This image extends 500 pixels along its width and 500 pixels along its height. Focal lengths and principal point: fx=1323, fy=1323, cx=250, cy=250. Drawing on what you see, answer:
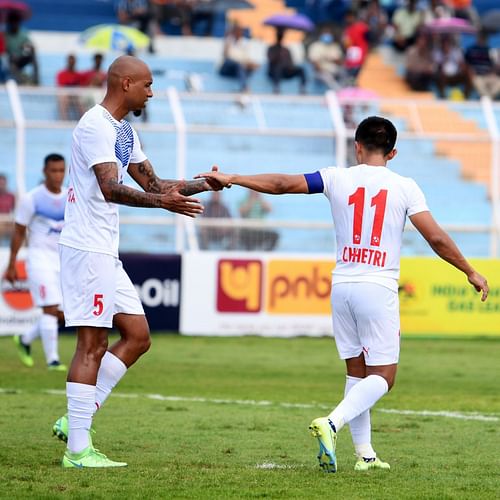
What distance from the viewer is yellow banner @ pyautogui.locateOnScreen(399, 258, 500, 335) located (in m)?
20.4

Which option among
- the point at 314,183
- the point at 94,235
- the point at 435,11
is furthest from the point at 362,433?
the point at 435,11

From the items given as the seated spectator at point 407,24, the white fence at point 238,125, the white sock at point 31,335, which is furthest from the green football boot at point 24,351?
the seated spectator at point 407,24

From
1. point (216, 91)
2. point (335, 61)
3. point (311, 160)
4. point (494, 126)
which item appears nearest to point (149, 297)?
point (311, 160)

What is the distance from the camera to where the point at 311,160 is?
21.3m

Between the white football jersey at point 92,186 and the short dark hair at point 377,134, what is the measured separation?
1.46 m

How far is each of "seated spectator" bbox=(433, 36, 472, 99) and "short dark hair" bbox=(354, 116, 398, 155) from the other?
69.6ft

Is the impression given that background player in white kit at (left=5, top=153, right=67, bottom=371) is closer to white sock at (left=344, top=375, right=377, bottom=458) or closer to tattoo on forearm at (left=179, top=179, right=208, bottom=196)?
tattoo on forearm at (left=179, top=179, right=208, bottom=196)

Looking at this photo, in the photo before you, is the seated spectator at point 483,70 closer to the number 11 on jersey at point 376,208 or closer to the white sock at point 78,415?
the number 11 on jersey at point 376,208

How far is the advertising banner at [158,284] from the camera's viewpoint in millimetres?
19781

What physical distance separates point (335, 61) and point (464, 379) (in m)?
14.5

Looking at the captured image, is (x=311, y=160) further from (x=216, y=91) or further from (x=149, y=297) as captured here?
(x=216, y=91)

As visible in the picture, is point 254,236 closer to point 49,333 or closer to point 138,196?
point 49,333

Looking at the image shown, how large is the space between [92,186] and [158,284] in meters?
12.0

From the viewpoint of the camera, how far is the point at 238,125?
21.2m
